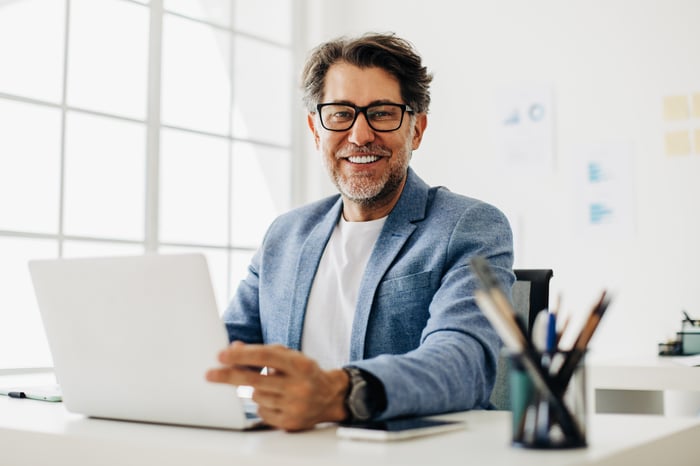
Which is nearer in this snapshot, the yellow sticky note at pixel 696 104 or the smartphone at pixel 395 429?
the smartphone at pixel 395 429

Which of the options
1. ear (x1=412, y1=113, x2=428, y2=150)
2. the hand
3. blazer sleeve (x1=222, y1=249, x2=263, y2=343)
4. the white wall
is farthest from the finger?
the white wall

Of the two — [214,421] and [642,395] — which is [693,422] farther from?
[642,395]

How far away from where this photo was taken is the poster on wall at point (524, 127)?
3.71 m

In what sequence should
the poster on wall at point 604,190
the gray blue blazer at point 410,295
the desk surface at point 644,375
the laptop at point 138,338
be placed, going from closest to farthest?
1. the laptop at point 138,338
2. the gray blue blazer at point 410,295
3. the desk surface at point 644,375
4. the poster on wall at point 604,190

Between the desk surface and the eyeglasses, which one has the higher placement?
the eyeglasses

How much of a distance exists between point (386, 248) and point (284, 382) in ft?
2.27

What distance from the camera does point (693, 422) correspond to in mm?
1104

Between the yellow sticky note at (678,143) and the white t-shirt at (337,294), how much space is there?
1987 millimetres

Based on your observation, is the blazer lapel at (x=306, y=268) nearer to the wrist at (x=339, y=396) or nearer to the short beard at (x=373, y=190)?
the short beard at (x=373, y=190)

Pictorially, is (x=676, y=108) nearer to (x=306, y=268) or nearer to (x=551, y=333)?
(x=306, y=268)

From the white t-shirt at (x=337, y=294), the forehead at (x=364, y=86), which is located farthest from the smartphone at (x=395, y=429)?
the forehead at (x=364, y=86)

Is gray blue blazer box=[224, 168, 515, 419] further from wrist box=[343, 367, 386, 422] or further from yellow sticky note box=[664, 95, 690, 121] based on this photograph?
yellow sticky note box=[664, 95, 690, 121]

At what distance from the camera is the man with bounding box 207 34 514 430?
1.44 metres

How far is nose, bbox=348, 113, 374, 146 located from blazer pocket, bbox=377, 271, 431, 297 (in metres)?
0.33
